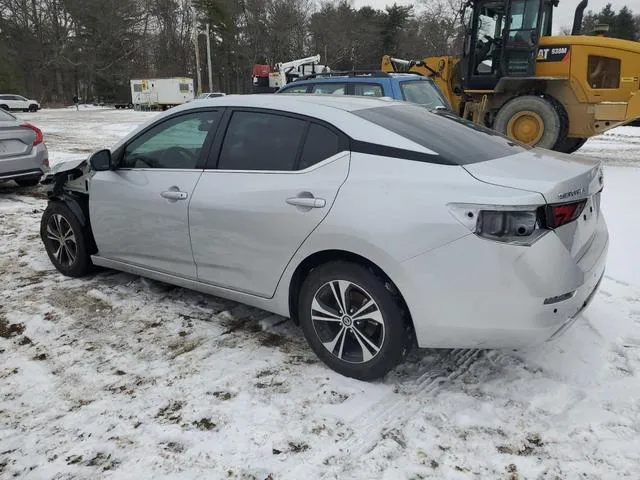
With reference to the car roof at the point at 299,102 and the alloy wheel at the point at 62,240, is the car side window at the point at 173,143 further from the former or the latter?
the alloy wheel at the point at 62,240

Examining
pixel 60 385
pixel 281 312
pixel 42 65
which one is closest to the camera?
pixel 60 385

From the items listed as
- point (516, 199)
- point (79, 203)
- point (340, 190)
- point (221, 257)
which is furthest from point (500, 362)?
point (79, 203)

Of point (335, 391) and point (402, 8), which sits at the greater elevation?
point (402, 8)

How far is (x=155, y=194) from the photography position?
148 inches

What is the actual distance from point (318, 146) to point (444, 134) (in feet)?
2.50

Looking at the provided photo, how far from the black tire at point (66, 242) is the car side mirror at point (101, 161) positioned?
1.95ft

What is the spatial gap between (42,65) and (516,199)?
67.7 meters

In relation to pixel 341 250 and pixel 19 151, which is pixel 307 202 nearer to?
pixel 341 250

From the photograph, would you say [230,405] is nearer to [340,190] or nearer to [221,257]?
[221,257]

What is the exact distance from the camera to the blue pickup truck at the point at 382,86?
7.52 meters

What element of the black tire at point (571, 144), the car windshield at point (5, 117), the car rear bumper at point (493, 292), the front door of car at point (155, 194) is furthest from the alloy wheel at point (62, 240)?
the black tire at point (571, 144)

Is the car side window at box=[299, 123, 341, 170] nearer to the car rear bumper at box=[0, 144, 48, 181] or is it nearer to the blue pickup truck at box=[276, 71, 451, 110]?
the blue pickup truck at box=[276, 71, 451, 110]

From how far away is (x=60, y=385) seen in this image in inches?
Result: 120

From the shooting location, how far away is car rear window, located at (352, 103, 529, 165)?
290 cm
